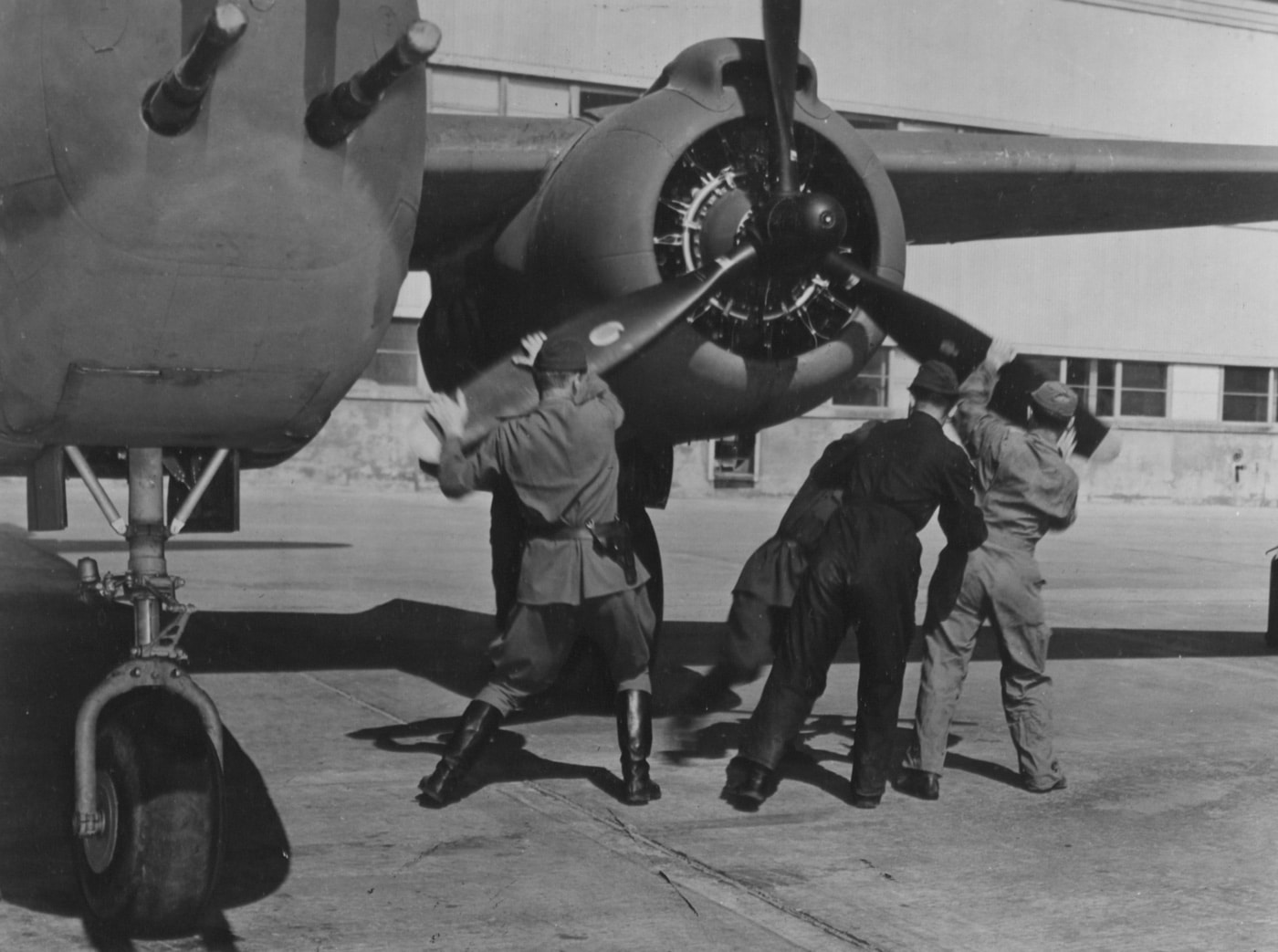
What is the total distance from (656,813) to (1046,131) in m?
26.5

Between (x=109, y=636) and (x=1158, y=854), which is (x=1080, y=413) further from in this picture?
→ (x=109, y=636)

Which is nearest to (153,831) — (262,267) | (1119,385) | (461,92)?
(262,267)

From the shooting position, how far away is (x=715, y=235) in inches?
252

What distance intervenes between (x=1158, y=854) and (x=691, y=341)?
109 inches

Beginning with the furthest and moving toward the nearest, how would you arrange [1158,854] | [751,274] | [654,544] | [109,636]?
[109,636]
[654,544]
[751,274]
[1158,854]

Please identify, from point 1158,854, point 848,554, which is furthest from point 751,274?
point 1158,854

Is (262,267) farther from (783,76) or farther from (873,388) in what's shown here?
(873,388)

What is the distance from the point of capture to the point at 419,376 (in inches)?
1029

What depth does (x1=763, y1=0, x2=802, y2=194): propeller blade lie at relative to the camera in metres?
6.23

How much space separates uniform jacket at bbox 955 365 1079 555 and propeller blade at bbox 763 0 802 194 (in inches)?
52.5

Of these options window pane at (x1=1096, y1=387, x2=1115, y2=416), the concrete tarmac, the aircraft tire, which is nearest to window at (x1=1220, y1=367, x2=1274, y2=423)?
window pane at (x1=1096, y1=387, x2=1115, y2=416)

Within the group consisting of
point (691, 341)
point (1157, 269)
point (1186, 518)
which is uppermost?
point (1157, 269)

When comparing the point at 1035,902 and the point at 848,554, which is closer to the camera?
the point at 1035,902

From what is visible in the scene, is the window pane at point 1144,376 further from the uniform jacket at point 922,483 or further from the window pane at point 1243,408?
the uniform jacket at point 922,483
